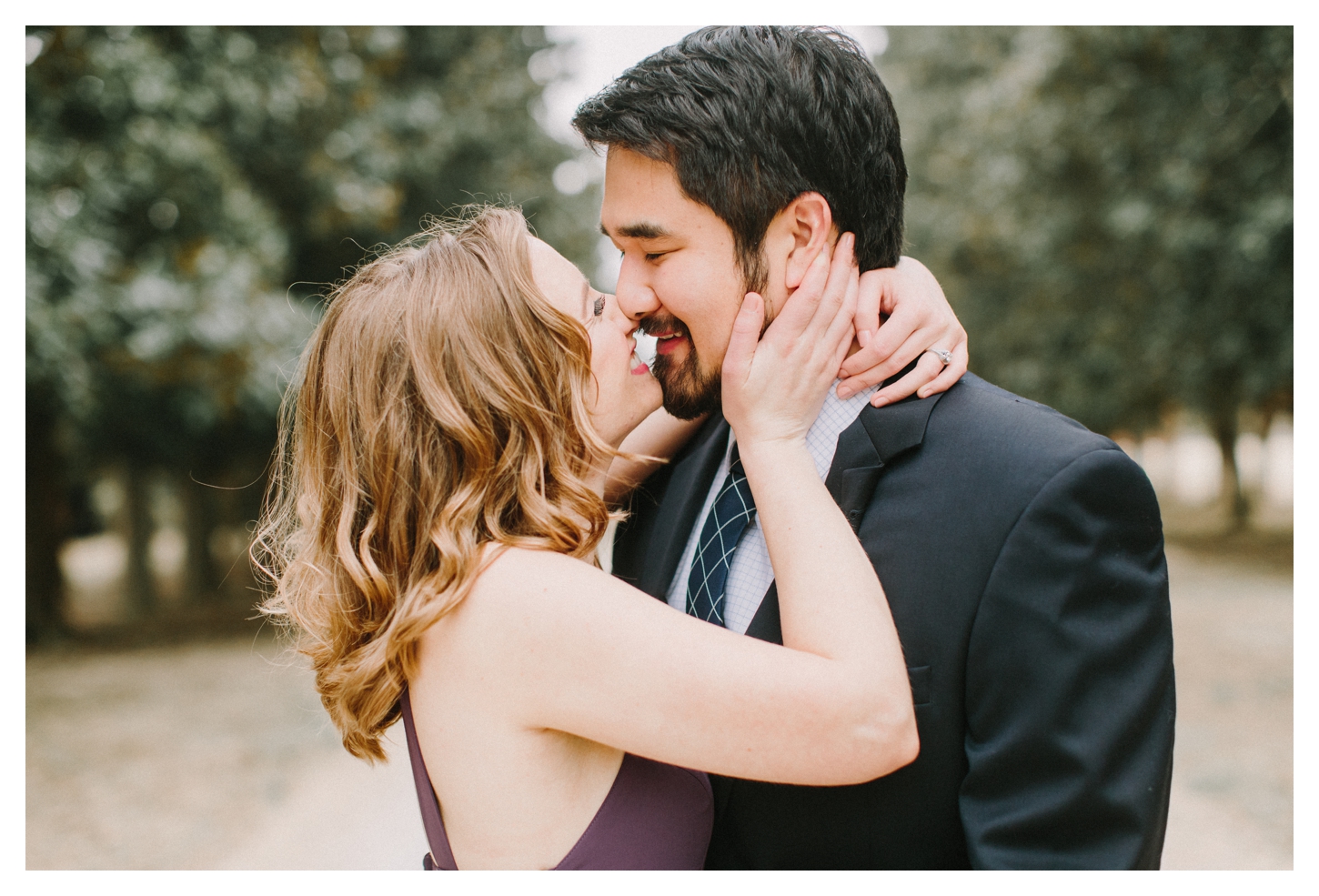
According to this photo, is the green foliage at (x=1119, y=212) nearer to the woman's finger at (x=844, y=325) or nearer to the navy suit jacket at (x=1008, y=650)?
the woman's finger at (x=844, y=325)

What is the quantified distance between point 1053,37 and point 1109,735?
13.3 metres

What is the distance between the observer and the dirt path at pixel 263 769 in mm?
6125

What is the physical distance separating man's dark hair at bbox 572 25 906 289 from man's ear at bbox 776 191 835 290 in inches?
1.1

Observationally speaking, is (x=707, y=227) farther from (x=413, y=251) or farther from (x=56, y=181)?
(x=56, y=181)

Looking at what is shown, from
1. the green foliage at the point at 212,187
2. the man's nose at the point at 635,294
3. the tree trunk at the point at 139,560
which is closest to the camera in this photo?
the man's nose at the point at 635,294

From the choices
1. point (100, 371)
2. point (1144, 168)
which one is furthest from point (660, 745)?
point (1144, 168)

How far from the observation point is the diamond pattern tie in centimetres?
233

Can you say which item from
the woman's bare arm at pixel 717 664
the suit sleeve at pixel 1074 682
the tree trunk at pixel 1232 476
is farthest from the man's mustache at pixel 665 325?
the tree trunk at pixel 1232 476

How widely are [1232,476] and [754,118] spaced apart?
81.1 feet

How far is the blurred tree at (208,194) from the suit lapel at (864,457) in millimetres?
5187

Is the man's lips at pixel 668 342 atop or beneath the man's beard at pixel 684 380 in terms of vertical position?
atop

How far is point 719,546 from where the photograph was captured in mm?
2395

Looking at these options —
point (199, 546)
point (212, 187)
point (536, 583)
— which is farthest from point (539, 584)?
point (199, 546)

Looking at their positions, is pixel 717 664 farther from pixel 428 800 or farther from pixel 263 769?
pixel 263 769
